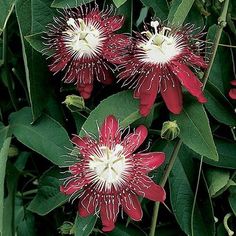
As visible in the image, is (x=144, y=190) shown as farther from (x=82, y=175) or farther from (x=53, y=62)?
(x=53, y=62)

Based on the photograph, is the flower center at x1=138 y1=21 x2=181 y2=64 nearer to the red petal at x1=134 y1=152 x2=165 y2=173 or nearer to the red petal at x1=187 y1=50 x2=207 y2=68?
the red petal at x1=187 y1=50 x2=207 y2=68

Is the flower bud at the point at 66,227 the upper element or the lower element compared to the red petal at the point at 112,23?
lower

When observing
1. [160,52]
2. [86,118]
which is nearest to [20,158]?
[86,118]

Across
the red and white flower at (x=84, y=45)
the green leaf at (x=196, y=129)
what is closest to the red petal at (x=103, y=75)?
the red and white flower at (x=84, y=45)

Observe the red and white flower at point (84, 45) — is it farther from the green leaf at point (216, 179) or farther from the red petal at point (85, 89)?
the green leaf at point (216, 179)

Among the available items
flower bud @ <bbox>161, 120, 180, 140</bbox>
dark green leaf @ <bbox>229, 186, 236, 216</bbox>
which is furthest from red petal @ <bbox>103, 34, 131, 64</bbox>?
dark green leaf @ <bbox>229, 186, 236, 216</bbox>

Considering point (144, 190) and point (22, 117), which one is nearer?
point (144, 190)
